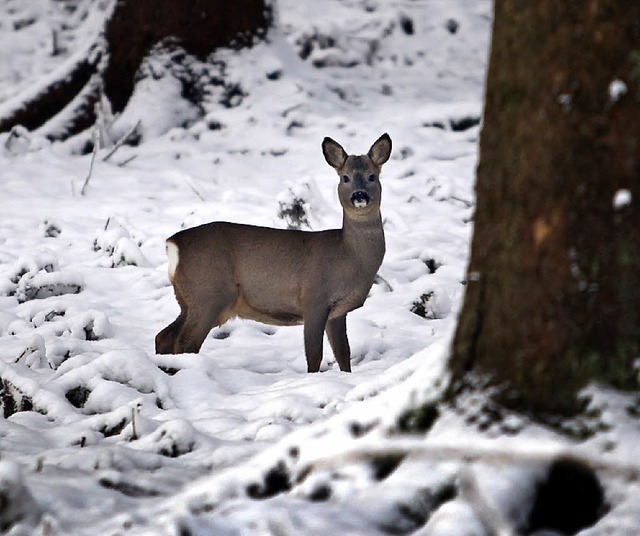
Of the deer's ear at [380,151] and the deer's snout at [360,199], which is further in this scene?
the deer's ear at [380,151]

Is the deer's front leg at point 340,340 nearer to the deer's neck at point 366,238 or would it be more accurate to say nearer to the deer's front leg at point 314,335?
the deer's front leg at point 314,335

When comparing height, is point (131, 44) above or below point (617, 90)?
below

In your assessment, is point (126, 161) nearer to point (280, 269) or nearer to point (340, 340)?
point (280, 269)

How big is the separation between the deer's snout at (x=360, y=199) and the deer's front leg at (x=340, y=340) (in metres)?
0.63

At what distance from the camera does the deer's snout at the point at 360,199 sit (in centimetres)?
585

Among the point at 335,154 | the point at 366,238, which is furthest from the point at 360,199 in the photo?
the point at 335,154

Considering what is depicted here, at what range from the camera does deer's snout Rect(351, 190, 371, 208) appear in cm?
585

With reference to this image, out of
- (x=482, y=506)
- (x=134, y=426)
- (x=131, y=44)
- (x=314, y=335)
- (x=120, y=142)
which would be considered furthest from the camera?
(x=131, y=44)

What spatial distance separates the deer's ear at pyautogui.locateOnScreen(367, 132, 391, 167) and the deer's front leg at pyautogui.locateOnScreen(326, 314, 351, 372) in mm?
1024

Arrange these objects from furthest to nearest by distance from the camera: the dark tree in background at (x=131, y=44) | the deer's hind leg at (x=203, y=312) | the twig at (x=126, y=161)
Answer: the dark tree in background at (x=131, y=44) → the twig at (x=126, y=161) → the deer's hind leg at (x=203, y=312)

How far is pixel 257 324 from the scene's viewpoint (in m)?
6.29

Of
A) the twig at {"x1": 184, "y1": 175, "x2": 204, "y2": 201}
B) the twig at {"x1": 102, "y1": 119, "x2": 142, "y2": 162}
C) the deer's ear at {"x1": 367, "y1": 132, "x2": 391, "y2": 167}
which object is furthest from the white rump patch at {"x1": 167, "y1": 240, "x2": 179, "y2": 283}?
the twig at {"x1": 102, "y1": 119, "x2": 142, "y2": 162}

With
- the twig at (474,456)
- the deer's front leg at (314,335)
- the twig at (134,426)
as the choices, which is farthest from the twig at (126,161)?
the twig at (474,456)

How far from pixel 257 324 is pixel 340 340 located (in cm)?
77
